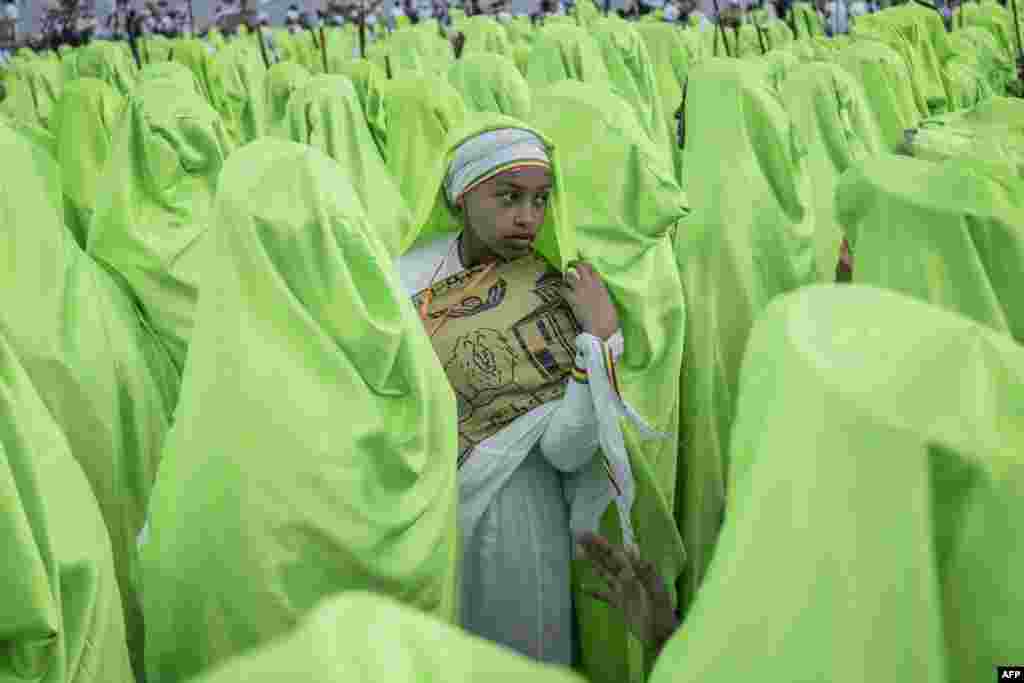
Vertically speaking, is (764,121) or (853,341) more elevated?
(853,341)

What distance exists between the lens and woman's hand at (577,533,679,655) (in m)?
1.31

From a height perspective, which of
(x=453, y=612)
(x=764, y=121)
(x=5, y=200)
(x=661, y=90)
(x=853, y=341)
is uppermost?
(x=853, y=341)

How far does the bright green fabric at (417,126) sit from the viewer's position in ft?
12.9

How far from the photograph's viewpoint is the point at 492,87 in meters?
4.50

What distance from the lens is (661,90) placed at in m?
6.77

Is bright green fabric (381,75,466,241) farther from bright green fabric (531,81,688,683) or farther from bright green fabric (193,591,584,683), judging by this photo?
bright green fabric (193,591,584,683)

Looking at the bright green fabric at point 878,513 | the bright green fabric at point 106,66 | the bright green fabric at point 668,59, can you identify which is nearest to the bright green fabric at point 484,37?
the bright green fabric at point 668,59

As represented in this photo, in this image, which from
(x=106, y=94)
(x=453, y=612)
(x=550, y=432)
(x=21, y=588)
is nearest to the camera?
(x=21, y=588)

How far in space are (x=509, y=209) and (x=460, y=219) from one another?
0.13m

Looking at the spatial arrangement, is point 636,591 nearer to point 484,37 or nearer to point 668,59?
point 668,59

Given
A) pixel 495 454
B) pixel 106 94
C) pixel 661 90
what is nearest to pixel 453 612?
pixel 495 454

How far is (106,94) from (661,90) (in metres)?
3.71

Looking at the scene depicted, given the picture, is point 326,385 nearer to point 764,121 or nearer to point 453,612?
point 453,612

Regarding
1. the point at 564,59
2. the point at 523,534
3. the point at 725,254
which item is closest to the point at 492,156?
the point at 523,534
